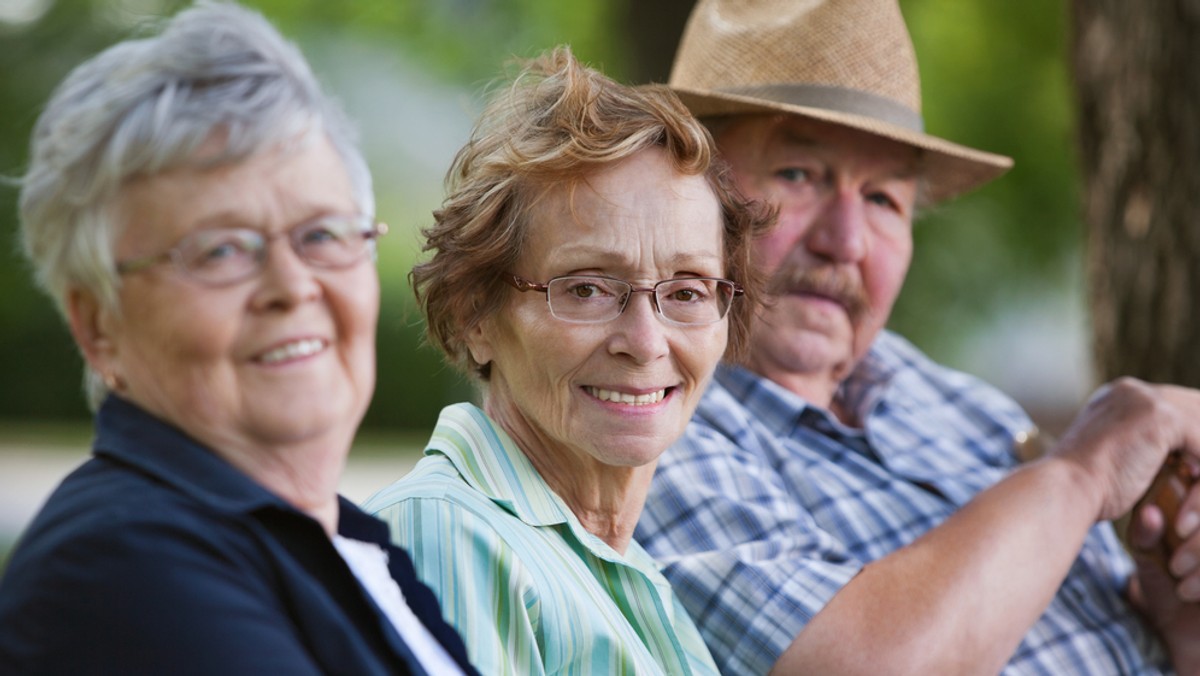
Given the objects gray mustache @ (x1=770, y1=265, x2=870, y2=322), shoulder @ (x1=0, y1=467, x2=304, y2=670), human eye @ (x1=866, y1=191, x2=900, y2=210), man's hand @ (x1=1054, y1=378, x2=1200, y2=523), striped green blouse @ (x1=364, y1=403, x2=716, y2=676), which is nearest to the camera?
shoulder @ (x1=0, y1=467, x2=304, y2=670)

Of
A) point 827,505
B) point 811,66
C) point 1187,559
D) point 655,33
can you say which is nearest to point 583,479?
point 827,505

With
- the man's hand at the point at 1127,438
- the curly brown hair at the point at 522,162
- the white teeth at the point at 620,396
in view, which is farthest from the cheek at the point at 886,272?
the white teeth at the point at 620,396

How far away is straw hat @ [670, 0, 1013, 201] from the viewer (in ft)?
9.66

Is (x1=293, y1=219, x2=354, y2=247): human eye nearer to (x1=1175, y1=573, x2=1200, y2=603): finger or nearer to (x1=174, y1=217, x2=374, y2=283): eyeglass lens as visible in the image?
(x1=174, y1=217, x2=374, y2=283): eyeglass lens

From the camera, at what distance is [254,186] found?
4.72 feet

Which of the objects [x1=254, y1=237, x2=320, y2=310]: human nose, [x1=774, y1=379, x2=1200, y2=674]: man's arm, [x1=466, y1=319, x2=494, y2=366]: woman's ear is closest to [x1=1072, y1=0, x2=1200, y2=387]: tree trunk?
[x1=774, y1=379, x2=1200, y2=674]: man's arm

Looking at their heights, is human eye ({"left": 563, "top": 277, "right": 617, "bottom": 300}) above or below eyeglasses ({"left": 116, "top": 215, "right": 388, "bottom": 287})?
below

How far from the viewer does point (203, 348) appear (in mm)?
1434

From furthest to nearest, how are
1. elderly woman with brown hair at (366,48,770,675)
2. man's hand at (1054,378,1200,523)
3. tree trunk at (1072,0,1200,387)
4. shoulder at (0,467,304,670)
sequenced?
tree trunk at (1072,0,1200,387) < man's hand at (1054,378,1200,523) < elderly woman with brown hair at (366,48,770,675) < shoulder at (0,467,304,670)

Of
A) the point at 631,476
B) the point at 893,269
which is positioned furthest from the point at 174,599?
the point at 893,269

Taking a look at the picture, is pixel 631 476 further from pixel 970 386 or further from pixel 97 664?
pixel 970 386

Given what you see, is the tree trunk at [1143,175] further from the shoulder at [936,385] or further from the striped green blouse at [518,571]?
the striped green blouse at [518,571]

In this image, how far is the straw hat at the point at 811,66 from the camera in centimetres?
294

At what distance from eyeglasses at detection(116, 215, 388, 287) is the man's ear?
7 cm
